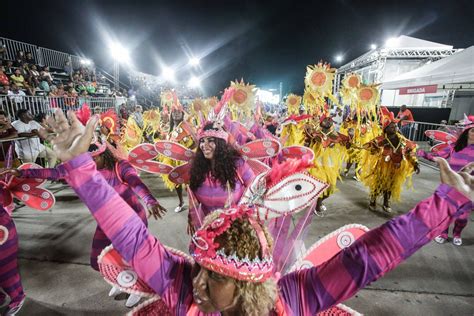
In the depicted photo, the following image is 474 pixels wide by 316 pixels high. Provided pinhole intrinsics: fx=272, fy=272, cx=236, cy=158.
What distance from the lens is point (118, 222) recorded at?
3.48 feet

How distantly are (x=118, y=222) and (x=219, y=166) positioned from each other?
161cm

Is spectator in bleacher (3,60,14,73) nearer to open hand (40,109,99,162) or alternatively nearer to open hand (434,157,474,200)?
open hand (40,109,99,162)

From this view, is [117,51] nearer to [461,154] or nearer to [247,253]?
[461,154]

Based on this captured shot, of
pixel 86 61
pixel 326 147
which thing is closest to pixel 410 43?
pixel 326 147

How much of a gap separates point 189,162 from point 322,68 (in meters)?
5.29

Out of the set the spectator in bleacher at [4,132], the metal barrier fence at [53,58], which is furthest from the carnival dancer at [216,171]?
the metal barrier fence at [53,58]

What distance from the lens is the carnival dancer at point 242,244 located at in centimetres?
99

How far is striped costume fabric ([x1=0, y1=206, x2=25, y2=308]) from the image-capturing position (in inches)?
94.7

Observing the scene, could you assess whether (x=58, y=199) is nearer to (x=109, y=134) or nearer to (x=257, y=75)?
(x=109, y=134)

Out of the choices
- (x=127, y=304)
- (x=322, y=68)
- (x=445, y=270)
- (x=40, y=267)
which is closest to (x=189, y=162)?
(x=127, y=304)

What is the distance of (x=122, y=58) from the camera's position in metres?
22.0

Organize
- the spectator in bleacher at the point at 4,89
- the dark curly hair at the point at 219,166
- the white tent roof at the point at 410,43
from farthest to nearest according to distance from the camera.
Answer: the white tent roof at the point at 410,43
the spectator in bleacher at the point at 4,89
the dark curly hair at the point at 219,166

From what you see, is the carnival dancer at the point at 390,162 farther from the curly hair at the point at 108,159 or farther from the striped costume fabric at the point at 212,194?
the curly hair at the point at 108,159

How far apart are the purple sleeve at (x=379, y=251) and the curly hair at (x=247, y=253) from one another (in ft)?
0.55
